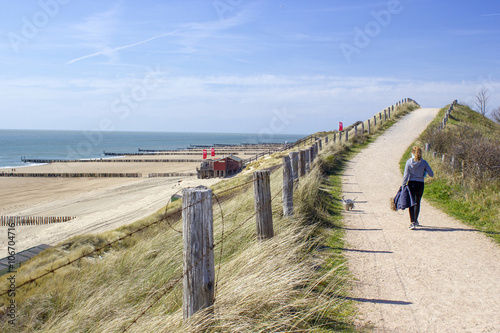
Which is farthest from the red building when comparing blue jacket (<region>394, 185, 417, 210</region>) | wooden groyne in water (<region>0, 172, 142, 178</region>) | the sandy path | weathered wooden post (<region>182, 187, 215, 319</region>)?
weathered wooden post (<region>182, 187, 215, 319</region>)

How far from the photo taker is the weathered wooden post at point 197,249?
304 centimetres

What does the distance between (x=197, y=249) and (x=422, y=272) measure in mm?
3719

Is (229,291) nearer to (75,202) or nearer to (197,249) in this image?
(197,249)

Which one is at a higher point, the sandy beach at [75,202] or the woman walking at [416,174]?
the woman walking at [416,174]

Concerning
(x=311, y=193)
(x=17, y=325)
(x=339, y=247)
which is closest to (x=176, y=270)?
(x=17, y=325)

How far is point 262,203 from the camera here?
525cm

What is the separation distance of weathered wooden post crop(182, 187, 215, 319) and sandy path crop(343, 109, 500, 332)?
1.82 meters

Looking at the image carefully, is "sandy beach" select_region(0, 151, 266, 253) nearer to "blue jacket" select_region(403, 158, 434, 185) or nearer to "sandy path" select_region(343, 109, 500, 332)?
"sandy path" select_region(343, 109, 500, 332)

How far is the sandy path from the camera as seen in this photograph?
4.03m

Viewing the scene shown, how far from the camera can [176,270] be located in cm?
511

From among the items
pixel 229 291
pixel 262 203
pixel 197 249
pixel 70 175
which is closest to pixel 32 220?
pixel 262 203

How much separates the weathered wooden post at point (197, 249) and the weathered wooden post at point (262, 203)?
2096 millimetres

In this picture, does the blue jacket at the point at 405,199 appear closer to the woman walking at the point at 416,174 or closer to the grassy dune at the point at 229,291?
the woman walking at the point at 416,174

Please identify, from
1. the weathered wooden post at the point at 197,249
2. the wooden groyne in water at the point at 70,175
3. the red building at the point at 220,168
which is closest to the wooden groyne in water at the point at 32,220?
the red building at the point at 220,168
